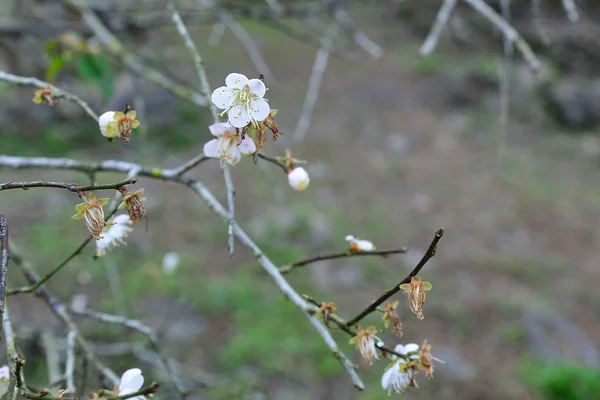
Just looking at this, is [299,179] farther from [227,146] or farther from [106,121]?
[106,121]

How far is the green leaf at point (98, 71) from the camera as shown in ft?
4.54

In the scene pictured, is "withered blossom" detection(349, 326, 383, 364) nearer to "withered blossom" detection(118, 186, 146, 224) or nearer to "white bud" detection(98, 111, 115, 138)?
"withered blossom" detection(118, 186, 146, 224)

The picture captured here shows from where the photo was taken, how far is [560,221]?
3.78 meters

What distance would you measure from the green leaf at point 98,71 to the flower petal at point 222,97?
2.60 feet

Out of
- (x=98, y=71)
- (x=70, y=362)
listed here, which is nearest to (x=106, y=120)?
(x=70, y=362)

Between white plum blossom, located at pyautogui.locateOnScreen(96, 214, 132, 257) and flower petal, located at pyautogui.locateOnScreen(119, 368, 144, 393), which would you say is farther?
white plum blossom, located at pyautogui.locateOnScreen(96, 214, 132, 257)

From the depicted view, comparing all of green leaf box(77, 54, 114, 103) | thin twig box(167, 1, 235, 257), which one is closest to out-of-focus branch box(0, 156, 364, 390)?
thin twig box(167, 1, 235, 257)

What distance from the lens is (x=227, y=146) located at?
699 mm

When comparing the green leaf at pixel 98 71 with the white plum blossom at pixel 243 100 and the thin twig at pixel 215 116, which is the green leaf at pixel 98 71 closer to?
the thin twig at pixel 215 116

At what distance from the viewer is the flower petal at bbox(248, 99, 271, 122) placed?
639 mm

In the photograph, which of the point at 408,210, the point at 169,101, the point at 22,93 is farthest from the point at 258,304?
the point at 22,93

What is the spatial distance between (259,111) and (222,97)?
6cm

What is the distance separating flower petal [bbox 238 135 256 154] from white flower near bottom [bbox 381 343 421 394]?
0.30 meters

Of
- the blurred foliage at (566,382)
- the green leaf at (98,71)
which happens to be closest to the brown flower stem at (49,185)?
the green leaf at (98,71)
